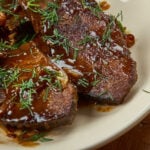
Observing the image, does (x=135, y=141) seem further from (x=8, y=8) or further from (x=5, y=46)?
(x=8, y=8)

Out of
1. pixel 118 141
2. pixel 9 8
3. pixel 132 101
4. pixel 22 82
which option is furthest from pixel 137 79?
pixel 9 8

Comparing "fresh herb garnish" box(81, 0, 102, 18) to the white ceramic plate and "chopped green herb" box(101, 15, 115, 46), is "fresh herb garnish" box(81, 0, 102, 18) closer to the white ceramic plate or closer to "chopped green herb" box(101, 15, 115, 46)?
"chopped green herb" box(101, 15, 115, 46)

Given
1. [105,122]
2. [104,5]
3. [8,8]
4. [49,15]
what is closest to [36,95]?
[105,122]

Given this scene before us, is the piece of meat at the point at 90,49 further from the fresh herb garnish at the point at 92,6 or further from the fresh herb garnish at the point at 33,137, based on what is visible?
the fresh herb garnish at the point at 33,137

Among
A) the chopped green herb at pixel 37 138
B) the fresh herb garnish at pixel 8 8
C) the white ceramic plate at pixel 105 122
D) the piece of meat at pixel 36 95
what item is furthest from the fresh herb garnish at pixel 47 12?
the chopped green herb at pixel 37 138

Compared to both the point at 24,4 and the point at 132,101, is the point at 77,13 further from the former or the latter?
the point at 132,101

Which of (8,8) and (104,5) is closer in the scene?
(8,8)

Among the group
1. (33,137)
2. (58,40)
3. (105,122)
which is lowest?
(33,137)

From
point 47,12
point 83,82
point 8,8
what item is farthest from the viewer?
point 8,8
